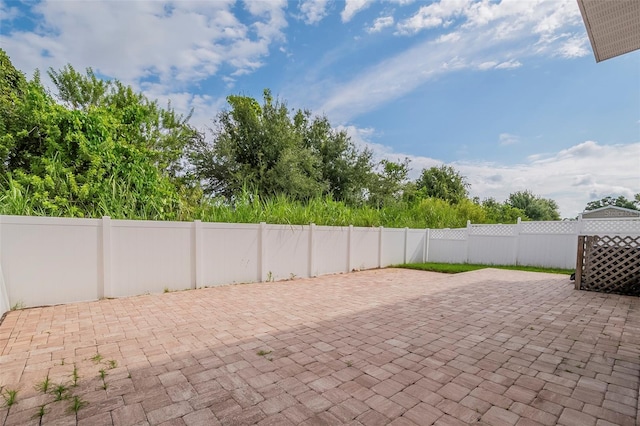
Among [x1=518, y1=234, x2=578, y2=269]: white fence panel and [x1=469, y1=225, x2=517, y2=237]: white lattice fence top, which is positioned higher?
[x1=469, y1=225, x2=517, y2=237]: white lattice fence top

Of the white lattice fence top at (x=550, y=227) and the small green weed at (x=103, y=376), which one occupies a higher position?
the white lattice fence top at (x=550, y=227)

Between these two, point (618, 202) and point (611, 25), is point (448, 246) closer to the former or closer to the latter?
point (611, 25)

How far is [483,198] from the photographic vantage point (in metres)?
32.9

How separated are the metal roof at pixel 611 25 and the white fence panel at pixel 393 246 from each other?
26.0 ft

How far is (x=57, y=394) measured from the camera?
6.61ft

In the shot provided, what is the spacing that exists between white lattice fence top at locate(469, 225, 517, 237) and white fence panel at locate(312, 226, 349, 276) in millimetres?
5849

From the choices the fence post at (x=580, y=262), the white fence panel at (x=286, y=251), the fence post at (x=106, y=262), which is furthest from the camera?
the white fence panel at (x=286, y=251)

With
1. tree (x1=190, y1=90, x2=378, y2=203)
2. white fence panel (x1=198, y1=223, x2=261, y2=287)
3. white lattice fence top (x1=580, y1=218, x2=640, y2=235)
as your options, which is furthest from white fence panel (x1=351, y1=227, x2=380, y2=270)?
white lattice fence top (x1=580, y1=218, x2=640, y2=235)

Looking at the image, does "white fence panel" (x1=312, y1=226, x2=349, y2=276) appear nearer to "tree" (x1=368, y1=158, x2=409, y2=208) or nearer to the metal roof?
the metal roof

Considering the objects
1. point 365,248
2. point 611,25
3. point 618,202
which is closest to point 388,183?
point 365,248

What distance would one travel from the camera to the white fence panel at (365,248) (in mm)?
9273

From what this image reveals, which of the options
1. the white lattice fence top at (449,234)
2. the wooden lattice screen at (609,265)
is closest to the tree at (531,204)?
the white lattice fence top at (449,234)

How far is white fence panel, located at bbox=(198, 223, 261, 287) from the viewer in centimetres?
607

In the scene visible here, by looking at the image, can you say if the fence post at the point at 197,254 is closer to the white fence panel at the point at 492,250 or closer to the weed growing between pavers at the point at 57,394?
the weed growing between pavers at the point at 57,394
